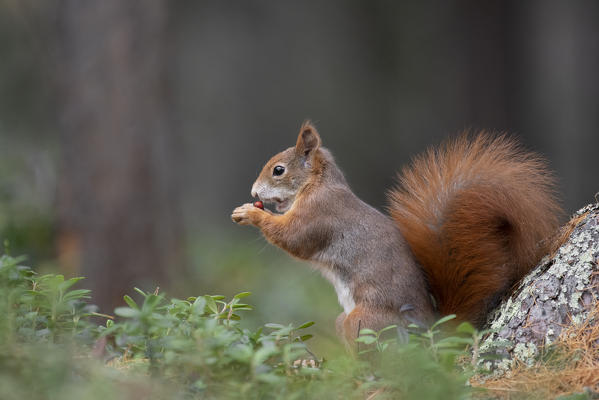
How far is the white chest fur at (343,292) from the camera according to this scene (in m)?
2.04

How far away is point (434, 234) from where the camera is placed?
6.42 feet

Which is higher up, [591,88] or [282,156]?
[591,88]

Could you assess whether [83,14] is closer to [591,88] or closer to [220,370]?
[220,370]

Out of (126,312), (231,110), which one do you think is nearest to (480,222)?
(126,312)

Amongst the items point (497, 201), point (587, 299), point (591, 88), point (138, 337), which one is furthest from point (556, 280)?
point (591, 88)

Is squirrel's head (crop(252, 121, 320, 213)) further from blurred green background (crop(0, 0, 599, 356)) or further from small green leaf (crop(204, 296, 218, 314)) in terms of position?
small green leaf (crop(204, 296, 218, 314))

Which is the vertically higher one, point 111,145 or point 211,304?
point 111,145

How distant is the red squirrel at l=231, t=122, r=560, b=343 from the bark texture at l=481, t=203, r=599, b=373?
0.10 meters

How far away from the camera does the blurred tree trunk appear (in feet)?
12.2

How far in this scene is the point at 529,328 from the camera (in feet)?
5.44

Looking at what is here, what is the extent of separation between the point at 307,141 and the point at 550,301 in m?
1.03

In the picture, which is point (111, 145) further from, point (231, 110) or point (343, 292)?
point (231, 110)

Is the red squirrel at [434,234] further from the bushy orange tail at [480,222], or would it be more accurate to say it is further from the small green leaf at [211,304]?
the small green leaf at [211,304]

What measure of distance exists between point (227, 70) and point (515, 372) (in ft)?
22.2
